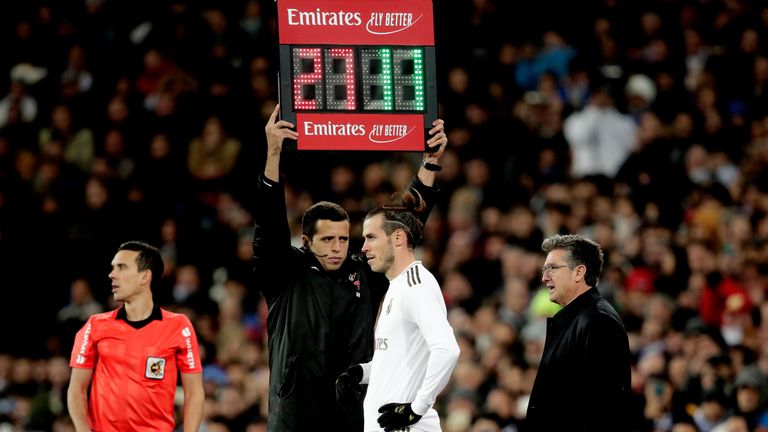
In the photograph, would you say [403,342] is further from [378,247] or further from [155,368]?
[155,368]

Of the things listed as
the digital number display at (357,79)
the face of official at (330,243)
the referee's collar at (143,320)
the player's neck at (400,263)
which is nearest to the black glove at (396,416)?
the player's neck at (400,263)

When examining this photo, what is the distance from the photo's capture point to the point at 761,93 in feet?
53.1

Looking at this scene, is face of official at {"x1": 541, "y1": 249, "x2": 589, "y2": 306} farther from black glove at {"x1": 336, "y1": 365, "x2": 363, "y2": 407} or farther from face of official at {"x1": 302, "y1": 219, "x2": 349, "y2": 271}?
face of official at {"x1": 302, "y1": 219, "x2": 349, "y2": 271}

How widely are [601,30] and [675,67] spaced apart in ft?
3.78

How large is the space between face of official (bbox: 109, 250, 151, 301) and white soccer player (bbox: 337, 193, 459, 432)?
1662mm

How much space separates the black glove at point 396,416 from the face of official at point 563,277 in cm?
103

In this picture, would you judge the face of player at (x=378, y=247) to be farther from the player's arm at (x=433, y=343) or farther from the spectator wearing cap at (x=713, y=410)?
the spectator wearing cap at (x=713, y=410)

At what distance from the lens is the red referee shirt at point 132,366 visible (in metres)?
8.88

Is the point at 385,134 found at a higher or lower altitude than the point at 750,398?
A: higher

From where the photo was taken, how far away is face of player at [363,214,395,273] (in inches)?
316

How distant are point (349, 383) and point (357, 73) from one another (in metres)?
1.86

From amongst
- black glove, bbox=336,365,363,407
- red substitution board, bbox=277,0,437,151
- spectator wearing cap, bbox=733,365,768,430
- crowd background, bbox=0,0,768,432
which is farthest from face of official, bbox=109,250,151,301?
spectator wearing cap, bbox=733,365,768,430

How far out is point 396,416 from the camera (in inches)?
298

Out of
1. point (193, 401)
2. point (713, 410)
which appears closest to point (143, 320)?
point (193, 401)
